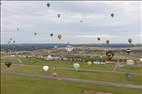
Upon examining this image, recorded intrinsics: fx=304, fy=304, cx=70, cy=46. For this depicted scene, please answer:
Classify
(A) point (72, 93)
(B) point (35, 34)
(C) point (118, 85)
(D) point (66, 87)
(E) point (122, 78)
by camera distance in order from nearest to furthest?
(A) point (72, 93) < (D) point (66, 87) < (C) point (118, 85) < (E) point (122, 78) < (B) point (35, 34)

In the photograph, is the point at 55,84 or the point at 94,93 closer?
the point at 94,93

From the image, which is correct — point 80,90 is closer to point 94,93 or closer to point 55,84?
point 94,93

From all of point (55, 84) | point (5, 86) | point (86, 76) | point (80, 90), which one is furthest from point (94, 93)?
point (86, 76)

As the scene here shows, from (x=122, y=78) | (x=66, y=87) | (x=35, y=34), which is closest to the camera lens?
(x=66, y=87)

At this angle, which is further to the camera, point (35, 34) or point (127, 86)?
point (35, 34)

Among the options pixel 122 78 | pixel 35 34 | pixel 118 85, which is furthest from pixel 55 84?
pixel 35 34

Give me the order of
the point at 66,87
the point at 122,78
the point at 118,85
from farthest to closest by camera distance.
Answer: the point at 122,78
the point at 118,85
the point at 66,87

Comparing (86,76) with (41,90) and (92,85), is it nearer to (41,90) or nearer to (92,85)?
(92,85)

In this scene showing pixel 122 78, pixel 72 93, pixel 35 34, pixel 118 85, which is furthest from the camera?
pixel 35 34

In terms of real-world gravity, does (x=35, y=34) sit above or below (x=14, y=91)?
above
